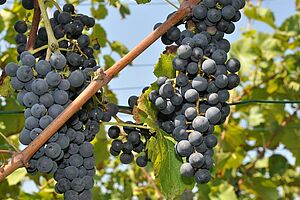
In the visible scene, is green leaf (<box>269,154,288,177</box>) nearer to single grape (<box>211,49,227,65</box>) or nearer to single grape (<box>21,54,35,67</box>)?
single grape (<box>211,49,227,65</box>)

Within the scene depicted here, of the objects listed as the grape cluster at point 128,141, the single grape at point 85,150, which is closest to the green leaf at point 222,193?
the grape cluster at point 128,141

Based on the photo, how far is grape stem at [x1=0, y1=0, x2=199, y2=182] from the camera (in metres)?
1.25

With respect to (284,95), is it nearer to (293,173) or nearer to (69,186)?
(293,173)

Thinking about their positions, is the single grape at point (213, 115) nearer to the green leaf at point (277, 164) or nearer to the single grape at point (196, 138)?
the single grape at point (196, 138)

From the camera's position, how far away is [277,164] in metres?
3.48

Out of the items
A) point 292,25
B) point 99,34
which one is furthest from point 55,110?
point 292,25

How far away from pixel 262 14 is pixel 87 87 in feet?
8.96

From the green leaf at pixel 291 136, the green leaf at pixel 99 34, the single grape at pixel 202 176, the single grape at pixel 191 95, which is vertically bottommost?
the green leaf at pixel 291 136

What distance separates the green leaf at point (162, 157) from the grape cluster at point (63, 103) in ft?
0.37

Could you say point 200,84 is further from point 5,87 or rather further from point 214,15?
point 5,87

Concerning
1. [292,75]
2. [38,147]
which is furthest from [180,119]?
[292,75]

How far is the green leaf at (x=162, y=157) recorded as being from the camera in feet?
4.78

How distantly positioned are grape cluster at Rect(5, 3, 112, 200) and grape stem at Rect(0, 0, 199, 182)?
25mm

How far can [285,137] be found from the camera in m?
3.50
